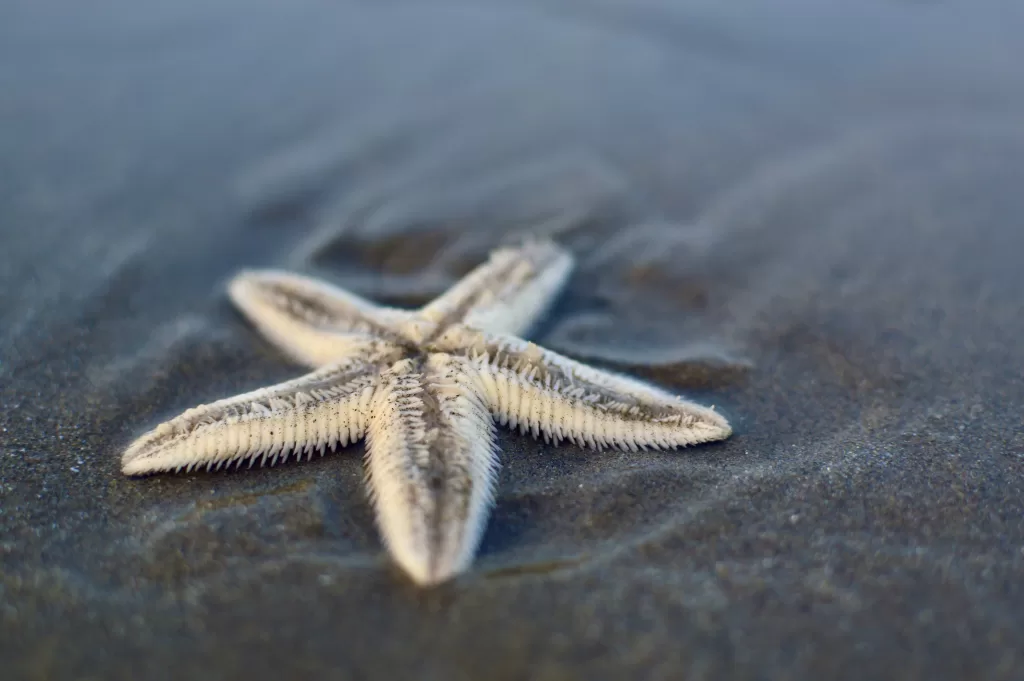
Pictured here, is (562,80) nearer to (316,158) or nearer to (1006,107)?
(316,158)

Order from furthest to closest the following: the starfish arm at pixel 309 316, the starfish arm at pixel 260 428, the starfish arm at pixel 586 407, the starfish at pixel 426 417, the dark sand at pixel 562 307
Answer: the starfish arm at pixel 309 316, the starfish arm at pixel 586 407, the starfish arm at pixel 260 428, the starfish at pixel 426 417, the dark sand at pixel 562 307

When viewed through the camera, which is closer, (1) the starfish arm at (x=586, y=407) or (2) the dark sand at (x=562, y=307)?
(2) the dark sand at (x=562, y=307)

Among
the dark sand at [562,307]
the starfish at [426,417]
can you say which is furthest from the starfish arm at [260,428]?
the dark sand at [562,307]

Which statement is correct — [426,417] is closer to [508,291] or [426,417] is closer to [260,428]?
[260,428]

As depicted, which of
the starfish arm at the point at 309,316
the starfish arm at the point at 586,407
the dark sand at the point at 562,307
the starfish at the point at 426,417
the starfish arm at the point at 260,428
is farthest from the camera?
the starfish arm at the point at 309,316

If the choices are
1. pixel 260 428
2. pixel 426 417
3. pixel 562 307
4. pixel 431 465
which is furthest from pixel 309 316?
pixel 431 465

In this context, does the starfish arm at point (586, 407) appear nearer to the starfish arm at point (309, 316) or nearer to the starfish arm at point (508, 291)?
the starfish arm at point (508, 291)

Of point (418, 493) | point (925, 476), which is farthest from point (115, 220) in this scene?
point (925, 476)

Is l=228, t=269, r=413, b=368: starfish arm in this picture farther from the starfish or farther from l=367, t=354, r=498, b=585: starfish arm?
l=367, t=354, r=498, b=585: starfish arm
